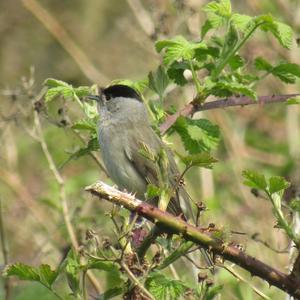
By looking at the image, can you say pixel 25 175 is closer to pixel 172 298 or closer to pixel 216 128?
pixel 216 128

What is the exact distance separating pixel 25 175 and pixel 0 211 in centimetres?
339

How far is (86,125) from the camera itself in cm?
313

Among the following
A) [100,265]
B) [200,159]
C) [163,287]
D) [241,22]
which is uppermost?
[241,22]

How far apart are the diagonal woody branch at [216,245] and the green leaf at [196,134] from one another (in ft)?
3.69

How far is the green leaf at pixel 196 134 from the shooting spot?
3217 millimetres

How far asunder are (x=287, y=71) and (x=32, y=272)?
4.31 ft

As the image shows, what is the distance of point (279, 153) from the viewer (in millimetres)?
7113

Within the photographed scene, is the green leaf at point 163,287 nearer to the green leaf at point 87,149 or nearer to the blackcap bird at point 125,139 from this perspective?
the green leaf at point 87,149

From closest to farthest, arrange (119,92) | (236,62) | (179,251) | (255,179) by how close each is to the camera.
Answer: (255,179) → (179,251) → (236,62) → (119,92)

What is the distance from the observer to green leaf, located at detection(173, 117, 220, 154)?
10.6 ft

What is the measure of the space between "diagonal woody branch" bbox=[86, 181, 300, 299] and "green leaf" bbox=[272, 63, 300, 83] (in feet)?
3.91

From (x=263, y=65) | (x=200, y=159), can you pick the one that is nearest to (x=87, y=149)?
(x=263, y=65)

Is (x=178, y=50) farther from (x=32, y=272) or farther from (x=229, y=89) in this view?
(x=32, y=272)

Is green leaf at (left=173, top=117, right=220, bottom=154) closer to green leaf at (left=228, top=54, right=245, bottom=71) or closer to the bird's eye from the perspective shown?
green leaf at (left=228, top=54, right=245, bottom=71)
